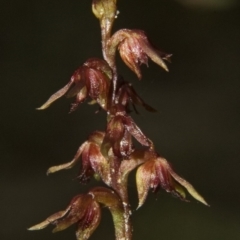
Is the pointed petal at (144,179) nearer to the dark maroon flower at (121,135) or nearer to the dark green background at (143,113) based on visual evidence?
the dark maroon flower at (121,135)

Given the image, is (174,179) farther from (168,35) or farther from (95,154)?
(168,35)

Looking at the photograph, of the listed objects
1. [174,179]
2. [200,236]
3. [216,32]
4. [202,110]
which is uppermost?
[174,179]

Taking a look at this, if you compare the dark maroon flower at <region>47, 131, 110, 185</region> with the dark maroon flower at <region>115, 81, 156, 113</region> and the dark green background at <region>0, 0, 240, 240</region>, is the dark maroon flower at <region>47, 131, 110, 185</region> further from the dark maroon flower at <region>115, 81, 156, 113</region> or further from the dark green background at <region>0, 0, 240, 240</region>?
the dark green background at <region>0, 0, 240, 240</region>

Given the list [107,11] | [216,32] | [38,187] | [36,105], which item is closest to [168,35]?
[216,32]

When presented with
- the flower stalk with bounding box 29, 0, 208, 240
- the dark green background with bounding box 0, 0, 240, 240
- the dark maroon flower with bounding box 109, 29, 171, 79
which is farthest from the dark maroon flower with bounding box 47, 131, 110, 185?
the dark green background with bounding box 0, 0, 240, 240

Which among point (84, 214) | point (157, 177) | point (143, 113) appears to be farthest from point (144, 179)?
point (143, 113)

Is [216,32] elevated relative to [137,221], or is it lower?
elevated

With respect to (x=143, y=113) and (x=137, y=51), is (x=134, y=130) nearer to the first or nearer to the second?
(x=137, y=51)
